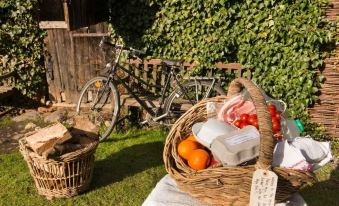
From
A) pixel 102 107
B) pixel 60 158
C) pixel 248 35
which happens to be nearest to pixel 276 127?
pixel 60 158

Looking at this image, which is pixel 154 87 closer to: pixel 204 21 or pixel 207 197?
pixel 204 21

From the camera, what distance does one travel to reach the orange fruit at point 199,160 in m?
1.86

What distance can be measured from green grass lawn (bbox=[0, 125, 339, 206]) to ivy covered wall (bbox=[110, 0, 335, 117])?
4.76ft

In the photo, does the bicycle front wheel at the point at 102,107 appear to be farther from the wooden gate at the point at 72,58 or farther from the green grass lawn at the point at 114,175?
the wooden gate at the point at 72,58

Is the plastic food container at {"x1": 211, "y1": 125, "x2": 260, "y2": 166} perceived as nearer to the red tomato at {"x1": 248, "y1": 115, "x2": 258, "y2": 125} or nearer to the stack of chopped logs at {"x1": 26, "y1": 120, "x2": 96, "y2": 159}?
the red tomato at {"x1": 248, "y1": 115, "x2": 258, "y2": 125}

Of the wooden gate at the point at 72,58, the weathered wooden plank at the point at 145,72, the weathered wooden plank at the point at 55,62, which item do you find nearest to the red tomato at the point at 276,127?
the weathered wooden plank at the point at 145,72

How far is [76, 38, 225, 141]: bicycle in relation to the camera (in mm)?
5309

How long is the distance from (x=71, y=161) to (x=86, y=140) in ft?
1.20

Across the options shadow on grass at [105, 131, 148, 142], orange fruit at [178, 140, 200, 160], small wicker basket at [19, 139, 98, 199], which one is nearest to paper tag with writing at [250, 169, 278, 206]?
orange fruit at [178, 140, 200, 160]

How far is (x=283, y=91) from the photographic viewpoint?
217 inches

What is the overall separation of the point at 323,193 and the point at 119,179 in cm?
253

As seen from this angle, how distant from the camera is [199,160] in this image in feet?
6.09

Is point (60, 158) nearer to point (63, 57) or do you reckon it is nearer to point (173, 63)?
point (173, 63)

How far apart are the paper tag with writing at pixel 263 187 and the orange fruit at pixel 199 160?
320 millimetres
